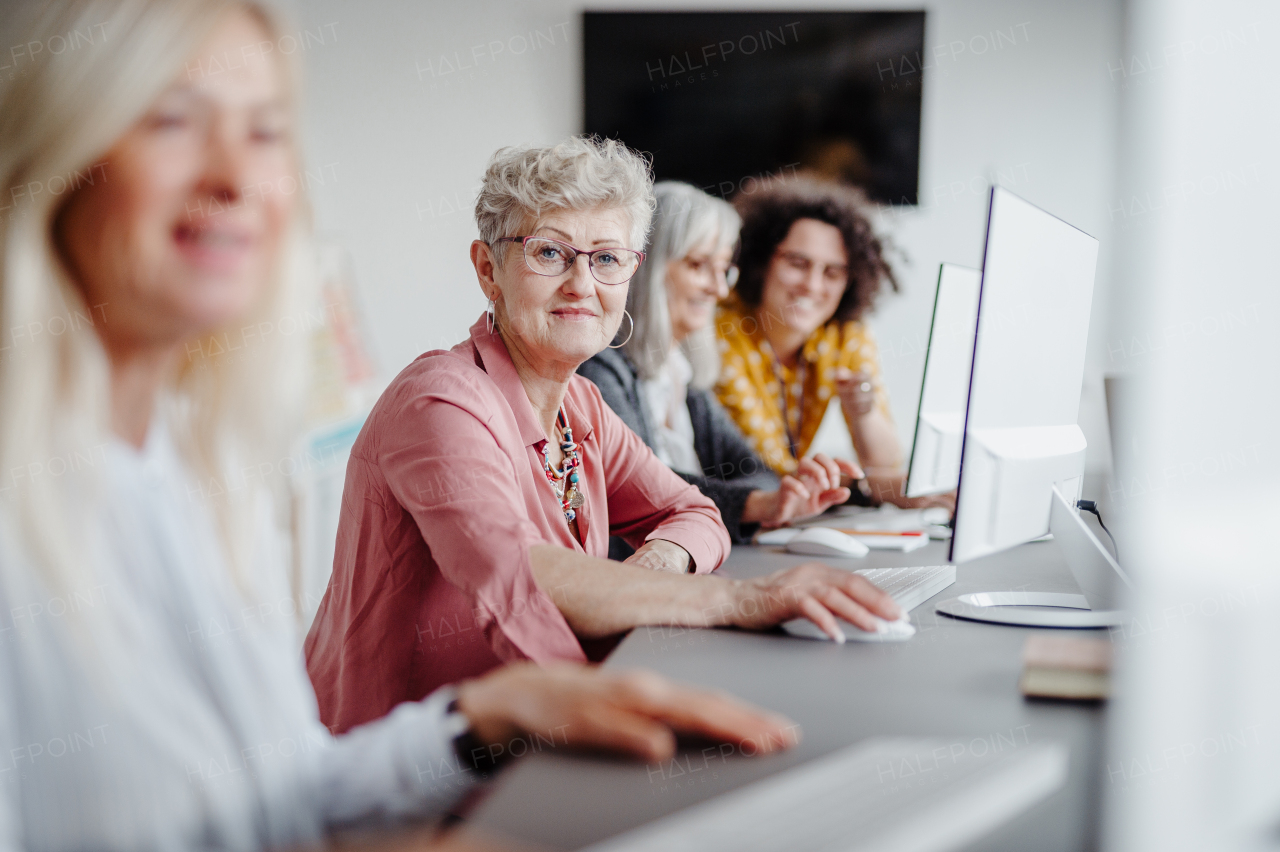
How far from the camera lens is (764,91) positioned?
326 cm

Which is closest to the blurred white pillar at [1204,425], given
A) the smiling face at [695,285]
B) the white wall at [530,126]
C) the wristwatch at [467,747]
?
the wristwatch at [467,747]

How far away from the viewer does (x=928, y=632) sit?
1.04 metres

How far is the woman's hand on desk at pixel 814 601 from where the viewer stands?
0.98m

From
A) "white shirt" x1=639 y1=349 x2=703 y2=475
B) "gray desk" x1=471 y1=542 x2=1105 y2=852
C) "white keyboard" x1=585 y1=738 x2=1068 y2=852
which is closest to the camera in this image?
"white keyboard" x1=585 y1=738 x2=1068 y2=852

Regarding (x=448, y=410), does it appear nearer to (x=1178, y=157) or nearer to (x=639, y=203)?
(x=639, y=203)

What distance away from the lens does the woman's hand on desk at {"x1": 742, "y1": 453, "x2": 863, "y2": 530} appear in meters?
1.66

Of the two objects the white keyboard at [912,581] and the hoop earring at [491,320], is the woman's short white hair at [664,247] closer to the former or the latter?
the hoop earring at [491,320]

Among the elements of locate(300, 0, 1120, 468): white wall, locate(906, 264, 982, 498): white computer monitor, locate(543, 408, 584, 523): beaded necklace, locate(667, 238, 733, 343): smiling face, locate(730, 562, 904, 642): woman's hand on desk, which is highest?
locate(300, 0, 1120, 468): white wall

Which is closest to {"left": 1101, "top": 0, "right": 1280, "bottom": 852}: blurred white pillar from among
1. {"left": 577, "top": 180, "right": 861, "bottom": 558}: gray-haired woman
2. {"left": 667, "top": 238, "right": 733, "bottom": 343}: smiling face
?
{"left": 577, "top": 180, "right": 861, "bottom": 558}: gray-haired woman

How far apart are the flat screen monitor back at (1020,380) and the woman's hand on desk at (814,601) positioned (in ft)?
0.34

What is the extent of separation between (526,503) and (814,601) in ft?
1.33

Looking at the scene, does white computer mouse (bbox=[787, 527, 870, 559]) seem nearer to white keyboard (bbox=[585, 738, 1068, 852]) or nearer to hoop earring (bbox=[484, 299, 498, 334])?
hoop earring (bbox=[484, 299, 498, 334])

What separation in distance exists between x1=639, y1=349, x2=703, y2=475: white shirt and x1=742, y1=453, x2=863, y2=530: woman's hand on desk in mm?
335

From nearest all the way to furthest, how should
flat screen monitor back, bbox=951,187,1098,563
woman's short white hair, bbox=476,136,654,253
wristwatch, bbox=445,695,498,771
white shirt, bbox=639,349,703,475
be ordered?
wristwatch, bbox=445,695,498,771
flat screen monitor back, bbox=951,187,1098,563
woman's short white hair, bbox=476,136,654,253
white shirt, bbox=639,349,703,475
